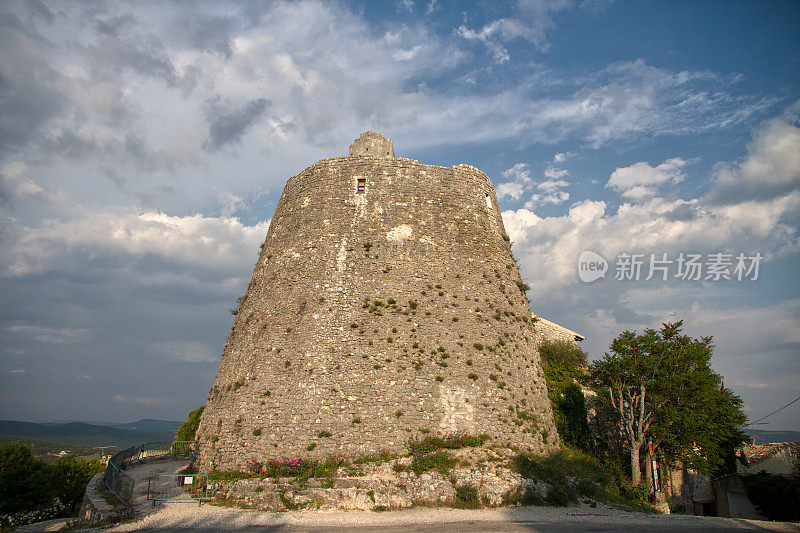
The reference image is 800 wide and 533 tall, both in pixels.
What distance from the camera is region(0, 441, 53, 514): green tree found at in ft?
76.6

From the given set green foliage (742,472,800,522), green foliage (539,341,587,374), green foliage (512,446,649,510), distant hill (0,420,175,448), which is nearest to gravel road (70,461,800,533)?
green foliage (512,446,649,510)

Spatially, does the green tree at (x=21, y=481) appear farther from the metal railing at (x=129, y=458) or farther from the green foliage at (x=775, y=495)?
the green foliage at (x=775, y=495)

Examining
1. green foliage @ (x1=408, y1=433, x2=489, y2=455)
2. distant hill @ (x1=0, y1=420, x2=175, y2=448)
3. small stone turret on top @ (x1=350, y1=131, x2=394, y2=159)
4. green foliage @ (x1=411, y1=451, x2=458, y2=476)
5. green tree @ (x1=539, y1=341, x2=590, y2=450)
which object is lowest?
distant hill @ (x1=0, y1=420, x2=175, y2=448)

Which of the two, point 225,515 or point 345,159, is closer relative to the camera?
point 225,515

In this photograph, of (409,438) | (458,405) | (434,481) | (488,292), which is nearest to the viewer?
(434,481)

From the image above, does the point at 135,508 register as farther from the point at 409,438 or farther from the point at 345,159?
the point at 345,159

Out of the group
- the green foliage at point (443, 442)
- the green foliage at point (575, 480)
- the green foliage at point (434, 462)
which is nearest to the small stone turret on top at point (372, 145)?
the green foliage at point (443, 442)

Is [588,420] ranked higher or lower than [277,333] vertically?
lower

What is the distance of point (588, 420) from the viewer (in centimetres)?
2695

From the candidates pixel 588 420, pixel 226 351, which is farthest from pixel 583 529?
pixel 226 351

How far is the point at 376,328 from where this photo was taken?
19438 mm

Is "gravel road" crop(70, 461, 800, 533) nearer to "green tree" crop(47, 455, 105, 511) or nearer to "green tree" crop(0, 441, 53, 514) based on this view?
"green tree" crop(0, 441, 53, 514)

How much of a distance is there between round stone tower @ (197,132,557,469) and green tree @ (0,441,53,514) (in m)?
13.2

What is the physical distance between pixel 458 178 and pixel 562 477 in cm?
1602
